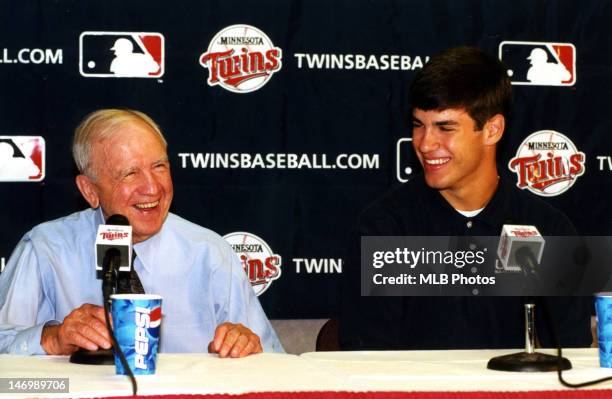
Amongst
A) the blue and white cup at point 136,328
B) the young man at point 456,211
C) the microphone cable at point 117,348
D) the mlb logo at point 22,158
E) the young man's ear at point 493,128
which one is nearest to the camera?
the microphone cable at point 117,348

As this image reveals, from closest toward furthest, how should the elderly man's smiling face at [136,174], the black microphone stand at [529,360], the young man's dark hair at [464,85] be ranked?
the black microphone stand at [529,360] → the elderly man's smiling face at [136,174] → the young man's dark hair at [464,85]

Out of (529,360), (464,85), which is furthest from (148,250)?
(529,360)

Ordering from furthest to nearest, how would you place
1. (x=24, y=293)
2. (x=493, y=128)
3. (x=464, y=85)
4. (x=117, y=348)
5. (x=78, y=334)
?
(x=493, y=128), (x=464, y=85), (x=24, y=293), (x=78, y=334), (x=117, y=348)

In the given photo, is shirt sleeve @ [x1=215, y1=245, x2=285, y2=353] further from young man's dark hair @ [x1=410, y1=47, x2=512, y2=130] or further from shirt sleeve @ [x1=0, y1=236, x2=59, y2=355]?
young man's dark hair @ [x1=410, y1=47, x2=512, y2=130]

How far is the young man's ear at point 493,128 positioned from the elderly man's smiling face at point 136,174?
101cm

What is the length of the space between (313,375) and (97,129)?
3.70 ft

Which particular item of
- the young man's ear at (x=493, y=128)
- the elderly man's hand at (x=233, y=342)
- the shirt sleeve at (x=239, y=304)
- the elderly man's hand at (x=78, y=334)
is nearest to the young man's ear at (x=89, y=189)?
the shirt sleeve at (x=239, y=304)

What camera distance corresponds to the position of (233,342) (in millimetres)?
2004

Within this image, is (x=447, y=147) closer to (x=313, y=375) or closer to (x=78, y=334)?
(x=313, y=375)

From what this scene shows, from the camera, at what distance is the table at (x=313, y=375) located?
5.11 feet

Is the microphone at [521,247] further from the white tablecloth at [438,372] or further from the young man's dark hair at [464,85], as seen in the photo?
the young man's dark hair at [464,85]

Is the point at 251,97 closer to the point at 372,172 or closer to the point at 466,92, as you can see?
the point at 372,172

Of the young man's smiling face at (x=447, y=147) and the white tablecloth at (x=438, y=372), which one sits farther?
the young man's smiling face at (x=447, y=147)

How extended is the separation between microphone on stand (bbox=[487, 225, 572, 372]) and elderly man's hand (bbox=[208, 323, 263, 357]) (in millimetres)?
539
